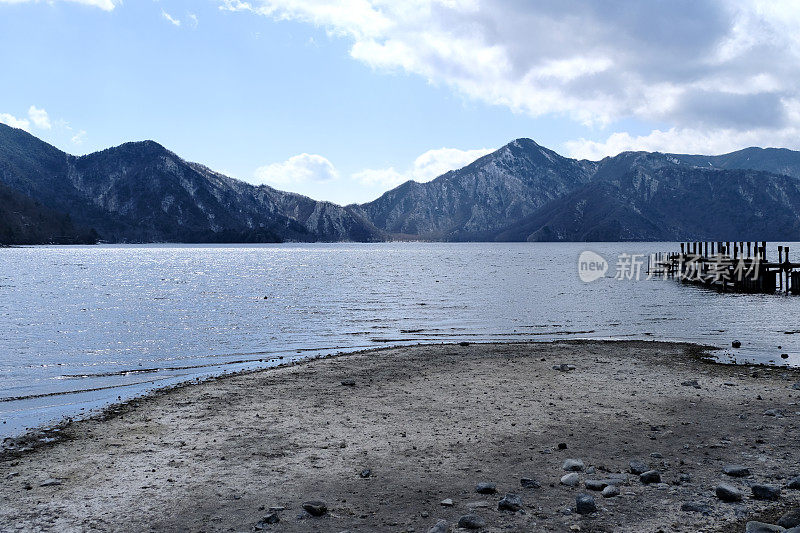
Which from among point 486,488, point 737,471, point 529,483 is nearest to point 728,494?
point 737,471

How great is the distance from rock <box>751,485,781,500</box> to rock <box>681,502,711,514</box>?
0.96 meters

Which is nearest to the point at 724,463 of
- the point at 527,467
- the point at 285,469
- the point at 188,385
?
the point at 527,467

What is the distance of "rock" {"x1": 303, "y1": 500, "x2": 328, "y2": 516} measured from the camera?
8.57 m

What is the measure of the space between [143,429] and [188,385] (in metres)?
5.37

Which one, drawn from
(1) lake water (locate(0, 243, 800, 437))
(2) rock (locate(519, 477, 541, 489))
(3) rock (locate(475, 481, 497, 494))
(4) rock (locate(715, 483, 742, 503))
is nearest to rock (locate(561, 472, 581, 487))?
(2) rock (locate(519, 477, 541, 489))

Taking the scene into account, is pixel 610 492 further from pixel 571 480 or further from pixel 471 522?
pixel 471 522

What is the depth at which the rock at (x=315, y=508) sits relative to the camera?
8.57 metres

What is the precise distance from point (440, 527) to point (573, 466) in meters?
3.60

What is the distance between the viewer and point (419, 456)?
11242 millimetres

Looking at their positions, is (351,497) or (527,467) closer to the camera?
(351,497)

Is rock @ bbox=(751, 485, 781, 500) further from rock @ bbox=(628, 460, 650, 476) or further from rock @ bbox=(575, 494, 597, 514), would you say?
rock @ bbox=(575, 494, 597, 514)

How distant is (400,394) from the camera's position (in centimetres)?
1697

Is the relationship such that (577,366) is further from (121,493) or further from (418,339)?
(121,493)

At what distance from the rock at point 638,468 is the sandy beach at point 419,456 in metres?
0.05
